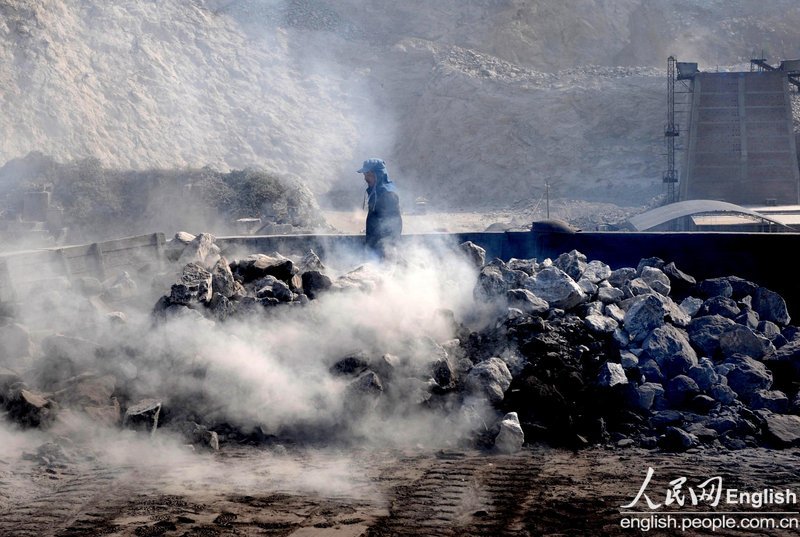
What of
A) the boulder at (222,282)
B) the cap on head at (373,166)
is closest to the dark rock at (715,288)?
the cap on head at (373,166)

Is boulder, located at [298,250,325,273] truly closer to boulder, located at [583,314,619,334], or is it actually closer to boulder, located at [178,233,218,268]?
boulder, located at [178,233,218,268]

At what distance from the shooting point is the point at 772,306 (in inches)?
319

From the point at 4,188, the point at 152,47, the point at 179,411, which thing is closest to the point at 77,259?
the point at 179,411

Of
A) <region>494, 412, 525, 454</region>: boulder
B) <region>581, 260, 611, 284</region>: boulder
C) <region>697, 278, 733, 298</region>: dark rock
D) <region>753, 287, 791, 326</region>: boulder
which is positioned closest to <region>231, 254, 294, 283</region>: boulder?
<region>494, 412, 525, 454</region>: boulder

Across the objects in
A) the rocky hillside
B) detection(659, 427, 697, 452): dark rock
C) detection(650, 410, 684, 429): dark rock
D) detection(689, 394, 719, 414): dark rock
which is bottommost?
detection(659, 427, 697, 452): dark rock

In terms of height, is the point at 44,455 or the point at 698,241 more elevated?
the point at 698,241

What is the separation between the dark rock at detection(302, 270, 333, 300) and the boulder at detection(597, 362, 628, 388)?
2593 millimetres

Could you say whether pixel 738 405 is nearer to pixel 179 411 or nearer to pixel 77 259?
pixel 179 411

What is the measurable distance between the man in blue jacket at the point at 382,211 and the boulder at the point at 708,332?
306 cm

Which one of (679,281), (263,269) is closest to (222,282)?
(263,269)

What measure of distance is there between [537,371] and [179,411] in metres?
2.91

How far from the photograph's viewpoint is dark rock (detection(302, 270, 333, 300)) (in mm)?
7625

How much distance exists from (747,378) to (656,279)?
166 cm

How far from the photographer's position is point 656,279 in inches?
324
